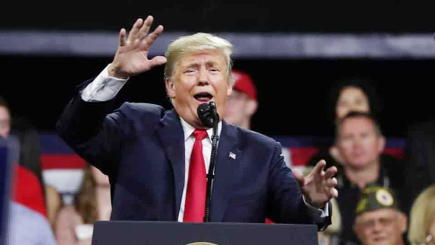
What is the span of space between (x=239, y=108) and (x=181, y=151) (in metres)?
2.65

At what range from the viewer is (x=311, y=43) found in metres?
5.77

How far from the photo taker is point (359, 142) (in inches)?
228

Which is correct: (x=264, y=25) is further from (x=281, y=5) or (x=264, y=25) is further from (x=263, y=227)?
(x=263, y=227)

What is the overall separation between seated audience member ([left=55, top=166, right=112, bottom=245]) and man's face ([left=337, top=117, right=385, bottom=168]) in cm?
142

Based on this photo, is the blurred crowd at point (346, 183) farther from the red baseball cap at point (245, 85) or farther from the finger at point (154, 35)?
the finger at point (154, 35)

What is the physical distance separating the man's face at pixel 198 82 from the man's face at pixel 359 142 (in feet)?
8.74

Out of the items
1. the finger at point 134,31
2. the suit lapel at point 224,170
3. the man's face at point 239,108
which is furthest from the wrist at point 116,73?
the man's face at point 239,108

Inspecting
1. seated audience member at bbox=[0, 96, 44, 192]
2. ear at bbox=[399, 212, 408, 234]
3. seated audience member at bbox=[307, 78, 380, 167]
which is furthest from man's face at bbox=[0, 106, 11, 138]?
ear at bbox=[399, 212, 408, 234]

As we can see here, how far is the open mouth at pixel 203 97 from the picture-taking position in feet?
10.3

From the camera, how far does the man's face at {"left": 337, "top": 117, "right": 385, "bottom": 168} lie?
228 inches

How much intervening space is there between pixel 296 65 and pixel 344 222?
995 millimetres

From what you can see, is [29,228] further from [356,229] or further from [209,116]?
[209,116]

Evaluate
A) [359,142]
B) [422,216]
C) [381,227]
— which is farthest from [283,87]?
[422,216]

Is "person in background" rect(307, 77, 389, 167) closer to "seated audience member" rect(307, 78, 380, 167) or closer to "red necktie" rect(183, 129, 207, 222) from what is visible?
"seated audience member" rect(307, 78, 380, 167)
